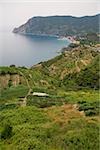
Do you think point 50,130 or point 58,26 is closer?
point 50,130

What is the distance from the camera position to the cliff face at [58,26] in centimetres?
16544

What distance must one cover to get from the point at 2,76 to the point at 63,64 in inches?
725

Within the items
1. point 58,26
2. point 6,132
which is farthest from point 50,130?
point 58,26

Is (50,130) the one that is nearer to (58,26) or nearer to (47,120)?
(47,120)

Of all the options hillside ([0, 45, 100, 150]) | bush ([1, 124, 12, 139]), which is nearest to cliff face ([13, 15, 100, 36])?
hillside ([0, 45, 100, 150])

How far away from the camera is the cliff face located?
16544 centimetres

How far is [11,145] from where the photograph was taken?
1747cm

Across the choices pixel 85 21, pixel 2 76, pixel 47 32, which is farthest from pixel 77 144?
pixel 85 21

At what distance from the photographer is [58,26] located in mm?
173250

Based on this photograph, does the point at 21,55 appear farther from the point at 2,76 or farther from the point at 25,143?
the point at 25,143

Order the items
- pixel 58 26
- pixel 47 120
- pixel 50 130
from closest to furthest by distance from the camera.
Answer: pixel 50 130
pixel 47 120
pixel 58 26

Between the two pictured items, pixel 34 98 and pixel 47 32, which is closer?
pixel 34 98

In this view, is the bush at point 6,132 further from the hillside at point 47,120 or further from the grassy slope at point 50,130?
the grassy slope at point 50,130

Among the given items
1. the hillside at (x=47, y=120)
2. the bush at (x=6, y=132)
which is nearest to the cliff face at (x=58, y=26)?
the hillside at (x=47, y=120)
